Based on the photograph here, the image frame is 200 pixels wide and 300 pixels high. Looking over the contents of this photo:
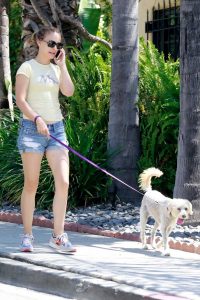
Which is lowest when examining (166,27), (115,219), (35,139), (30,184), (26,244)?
(26,244)

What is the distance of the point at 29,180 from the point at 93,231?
6.84ft

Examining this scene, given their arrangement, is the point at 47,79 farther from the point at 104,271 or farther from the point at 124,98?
the point at 124,98

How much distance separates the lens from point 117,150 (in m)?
12.3

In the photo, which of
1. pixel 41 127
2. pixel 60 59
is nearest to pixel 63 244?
pixel 41 127

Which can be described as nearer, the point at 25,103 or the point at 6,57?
the point at 25,103

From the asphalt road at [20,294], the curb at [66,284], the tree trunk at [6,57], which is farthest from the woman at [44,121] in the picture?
the tree trunk at [6,57]

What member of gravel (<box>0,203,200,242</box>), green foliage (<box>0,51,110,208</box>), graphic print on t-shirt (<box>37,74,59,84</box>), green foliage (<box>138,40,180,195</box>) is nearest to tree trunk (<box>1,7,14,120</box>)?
green foliage (<box>0,51,110,208</box>)

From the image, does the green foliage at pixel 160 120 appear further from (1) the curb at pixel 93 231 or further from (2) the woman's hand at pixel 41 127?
(2) the woman's hand at pixel 41 127

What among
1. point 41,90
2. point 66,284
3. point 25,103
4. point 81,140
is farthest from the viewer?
point 81,140

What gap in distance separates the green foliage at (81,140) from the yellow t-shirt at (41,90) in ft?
11.9

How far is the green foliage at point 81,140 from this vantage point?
1234cm

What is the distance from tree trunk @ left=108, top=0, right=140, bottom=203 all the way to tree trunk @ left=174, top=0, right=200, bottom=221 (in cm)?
184

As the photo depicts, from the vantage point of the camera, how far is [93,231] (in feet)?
34.4

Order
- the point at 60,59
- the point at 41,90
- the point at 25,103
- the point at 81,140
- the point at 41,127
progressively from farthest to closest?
the point at 81,140 < the point at 60,59 < the point at 41,90 < the point at 25,103 < the point at 41,127
